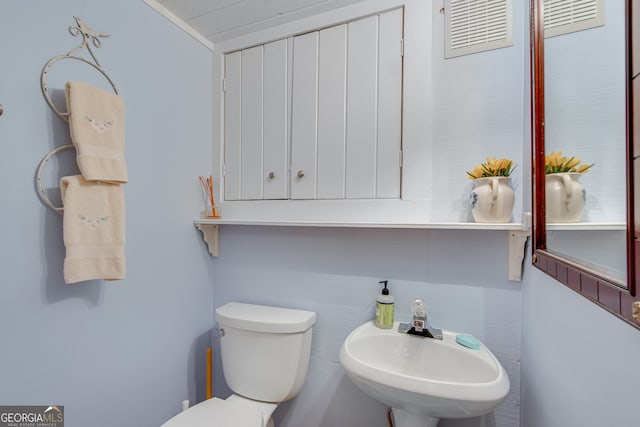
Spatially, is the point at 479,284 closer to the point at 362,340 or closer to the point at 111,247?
the point at 362,340

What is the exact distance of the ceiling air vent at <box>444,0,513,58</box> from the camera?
3.27 ft

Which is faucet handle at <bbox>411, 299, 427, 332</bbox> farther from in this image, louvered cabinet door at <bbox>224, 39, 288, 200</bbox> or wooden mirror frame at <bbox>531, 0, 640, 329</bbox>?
louvered cabinet door at <bbox>224, 39, 288, 200</bbox>

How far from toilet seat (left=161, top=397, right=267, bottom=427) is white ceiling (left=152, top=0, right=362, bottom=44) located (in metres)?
1.72

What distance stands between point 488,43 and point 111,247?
1.56m

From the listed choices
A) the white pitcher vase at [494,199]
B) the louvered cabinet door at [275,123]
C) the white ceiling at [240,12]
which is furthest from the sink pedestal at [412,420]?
the white ceiling at [240,12]

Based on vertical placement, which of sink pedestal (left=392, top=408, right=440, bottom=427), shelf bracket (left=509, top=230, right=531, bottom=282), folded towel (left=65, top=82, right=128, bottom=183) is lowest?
sink pedestal (left=392, top=408, right=440, bottom=427)

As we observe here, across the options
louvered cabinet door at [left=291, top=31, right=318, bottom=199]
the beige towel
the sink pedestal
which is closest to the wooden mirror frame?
the sink pedestal

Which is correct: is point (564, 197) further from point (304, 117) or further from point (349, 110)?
point (304, 117)

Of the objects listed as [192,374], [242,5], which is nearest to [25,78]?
[242,5]

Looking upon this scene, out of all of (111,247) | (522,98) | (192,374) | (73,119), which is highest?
(522,98)

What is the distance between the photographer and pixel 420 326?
101 cm

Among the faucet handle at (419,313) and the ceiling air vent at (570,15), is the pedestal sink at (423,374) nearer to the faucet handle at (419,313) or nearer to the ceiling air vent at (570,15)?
the faucet handle at (419,313)

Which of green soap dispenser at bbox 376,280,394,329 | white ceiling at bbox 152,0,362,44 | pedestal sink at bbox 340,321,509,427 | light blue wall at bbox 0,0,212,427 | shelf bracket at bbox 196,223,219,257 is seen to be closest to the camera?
pedestal sink at bbox 340,321,509,427

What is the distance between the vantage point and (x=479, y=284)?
1.03 metres
